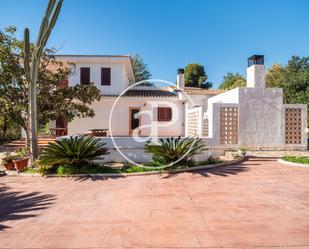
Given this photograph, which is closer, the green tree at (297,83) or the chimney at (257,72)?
the chimney at (257,72)

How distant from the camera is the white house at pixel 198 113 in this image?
13.5 metres

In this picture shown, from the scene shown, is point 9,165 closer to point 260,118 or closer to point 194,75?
point 260,118

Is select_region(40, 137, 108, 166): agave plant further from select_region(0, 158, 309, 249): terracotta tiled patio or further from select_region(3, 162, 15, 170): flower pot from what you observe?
select_region(3, 162, 15, 170): flower pot

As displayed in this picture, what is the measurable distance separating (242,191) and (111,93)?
15.0 metres

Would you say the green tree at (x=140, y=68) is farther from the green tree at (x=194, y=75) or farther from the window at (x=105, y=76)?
the window at (x=105, y=76)

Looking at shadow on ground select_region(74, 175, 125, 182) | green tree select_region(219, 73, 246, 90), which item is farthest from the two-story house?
green tree select_region(219, 73, 246, 90)

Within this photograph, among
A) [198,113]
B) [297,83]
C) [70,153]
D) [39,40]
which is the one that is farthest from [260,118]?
[297,83]

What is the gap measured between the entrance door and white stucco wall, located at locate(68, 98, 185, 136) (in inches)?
9.0

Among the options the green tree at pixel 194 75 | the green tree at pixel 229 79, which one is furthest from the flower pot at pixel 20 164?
the green tree at pixel 194 75

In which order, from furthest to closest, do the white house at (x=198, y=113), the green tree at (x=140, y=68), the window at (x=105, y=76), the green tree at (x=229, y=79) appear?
the green tree at (x=140, y=68) → the green tree at (x=229, y=79) → the window at (x=105, y=76) → the white house at (x=198, y=113)

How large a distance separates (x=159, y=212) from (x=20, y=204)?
337cm

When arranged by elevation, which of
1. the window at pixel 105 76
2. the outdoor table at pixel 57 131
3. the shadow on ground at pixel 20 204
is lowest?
the shadow on ground at pixel 20 204

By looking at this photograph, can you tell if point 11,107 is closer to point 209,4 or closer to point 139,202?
point 139,202

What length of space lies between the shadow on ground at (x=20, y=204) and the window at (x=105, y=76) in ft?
44.1
